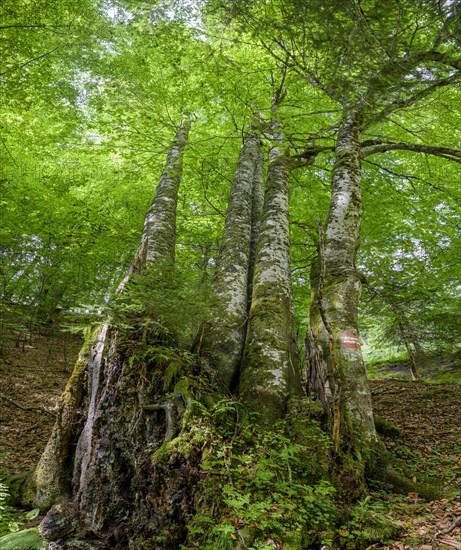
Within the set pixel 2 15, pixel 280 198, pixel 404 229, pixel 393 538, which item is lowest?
pixel 393 538

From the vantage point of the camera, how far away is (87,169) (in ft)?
37.1

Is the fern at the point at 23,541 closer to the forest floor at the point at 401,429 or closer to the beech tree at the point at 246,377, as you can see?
the beech tree at the point at 246,377

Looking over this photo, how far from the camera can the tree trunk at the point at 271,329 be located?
375 cm

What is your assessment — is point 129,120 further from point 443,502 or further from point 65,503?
point 443,502

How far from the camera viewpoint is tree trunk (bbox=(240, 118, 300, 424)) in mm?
3750

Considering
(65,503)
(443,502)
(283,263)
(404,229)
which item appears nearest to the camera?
(443,502)

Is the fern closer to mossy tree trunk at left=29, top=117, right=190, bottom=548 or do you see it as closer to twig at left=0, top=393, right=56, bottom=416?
mossy tree trunk at left=29, top=117, right=190, bottom=548

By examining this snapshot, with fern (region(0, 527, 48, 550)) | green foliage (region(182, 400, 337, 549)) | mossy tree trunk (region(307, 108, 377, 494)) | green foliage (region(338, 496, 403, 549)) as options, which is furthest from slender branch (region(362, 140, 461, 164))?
fern (region(0, 527, 48, 550))

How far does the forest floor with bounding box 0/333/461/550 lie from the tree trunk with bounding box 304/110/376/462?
0.69 metres

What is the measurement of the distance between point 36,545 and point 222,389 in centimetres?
209

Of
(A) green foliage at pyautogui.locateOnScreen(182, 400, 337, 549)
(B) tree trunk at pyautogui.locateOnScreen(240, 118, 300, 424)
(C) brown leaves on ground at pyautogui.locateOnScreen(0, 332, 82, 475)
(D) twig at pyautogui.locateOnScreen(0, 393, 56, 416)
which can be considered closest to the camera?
(A) green foliage at pyautogui.locateOnScreen(182, 400, 337, 549)

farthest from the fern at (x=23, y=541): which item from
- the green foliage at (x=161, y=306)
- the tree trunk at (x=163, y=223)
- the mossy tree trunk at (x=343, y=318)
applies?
the tree trunk at (x=163, y=223)

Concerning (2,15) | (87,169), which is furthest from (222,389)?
(87,169)

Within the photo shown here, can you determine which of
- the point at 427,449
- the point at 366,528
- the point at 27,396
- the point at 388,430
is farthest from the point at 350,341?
the point at 27,396
